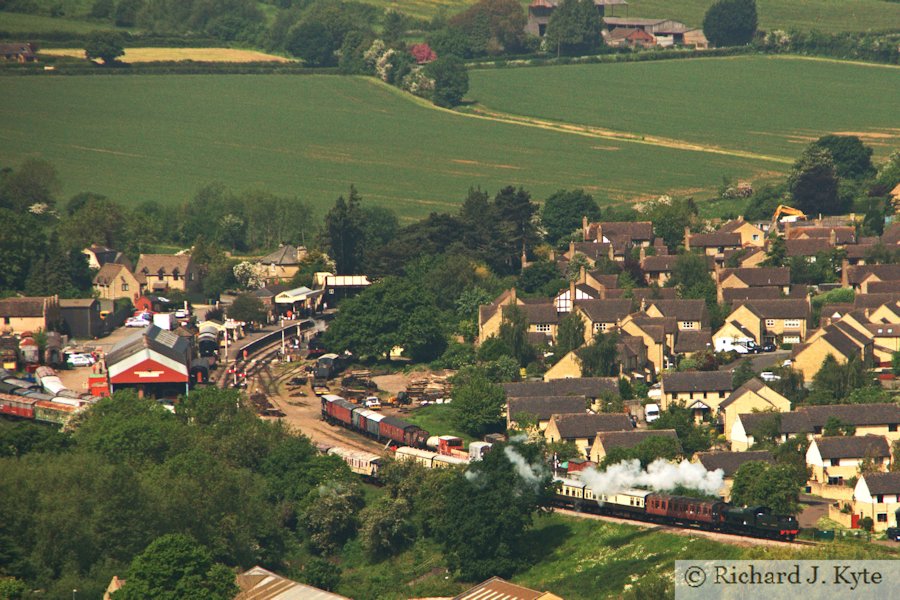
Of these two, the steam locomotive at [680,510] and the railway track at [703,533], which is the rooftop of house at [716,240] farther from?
the railway track at [703,533]

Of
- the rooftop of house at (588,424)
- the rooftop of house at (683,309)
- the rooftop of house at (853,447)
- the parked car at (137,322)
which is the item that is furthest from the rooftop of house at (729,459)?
the parked car at (137,322)

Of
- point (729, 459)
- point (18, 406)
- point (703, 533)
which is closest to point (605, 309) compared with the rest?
point (729, 459)

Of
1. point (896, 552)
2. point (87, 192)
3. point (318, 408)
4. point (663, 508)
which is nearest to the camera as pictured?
point (896, 552)

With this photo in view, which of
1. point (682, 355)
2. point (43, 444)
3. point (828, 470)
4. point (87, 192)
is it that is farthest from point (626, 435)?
point (87, 192)

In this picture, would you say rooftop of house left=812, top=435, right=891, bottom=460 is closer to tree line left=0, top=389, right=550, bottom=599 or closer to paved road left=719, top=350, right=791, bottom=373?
tree line left=0, top=389, right=550, bottom=599

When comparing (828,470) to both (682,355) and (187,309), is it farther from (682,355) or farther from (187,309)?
(187,309)

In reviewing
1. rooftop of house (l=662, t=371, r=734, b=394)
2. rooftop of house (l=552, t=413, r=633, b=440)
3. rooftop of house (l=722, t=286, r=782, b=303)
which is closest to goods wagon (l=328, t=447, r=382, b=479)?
rooftop of house (l=552, t=413, r=633, b=440)
